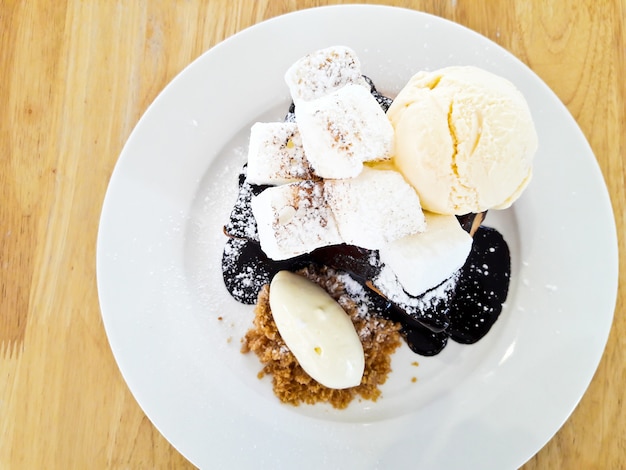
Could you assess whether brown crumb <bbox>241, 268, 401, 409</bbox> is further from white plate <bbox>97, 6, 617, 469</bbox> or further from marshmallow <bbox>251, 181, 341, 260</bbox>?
marshmallow <bbox>251, 181, 341, 260</bbox>

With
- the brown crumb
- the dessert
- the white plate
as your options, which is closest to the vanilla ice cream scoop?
the dessert

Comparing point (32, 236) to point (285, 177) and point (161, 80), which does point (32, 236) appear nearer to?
point (161, 80)

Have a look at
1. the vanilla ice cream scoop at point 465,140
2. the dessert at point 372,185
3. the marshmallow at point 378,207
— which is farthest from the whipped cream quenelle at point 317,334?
the vanilla ice cream scoop at point 465,140

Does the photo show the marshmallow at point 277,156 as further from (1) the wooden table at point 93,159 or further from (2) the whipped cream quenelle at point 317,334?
(1) the wooden table at point 93,159

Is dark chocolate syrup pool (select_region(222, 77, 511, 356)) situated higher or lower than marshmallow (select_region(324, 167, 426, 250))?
lower

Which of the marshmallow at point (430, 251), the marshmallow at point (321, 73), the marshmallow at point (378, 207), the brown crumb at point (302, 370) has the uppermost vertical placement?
the marshmallow at point (321, 73)

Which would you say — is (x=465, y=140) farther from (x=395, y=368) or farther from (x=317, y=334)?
(x=395, y=368)

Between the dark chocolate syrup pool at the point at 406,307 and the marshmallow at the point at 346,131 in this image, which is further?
the dark chocolate syrup pool at the point at 406,307
